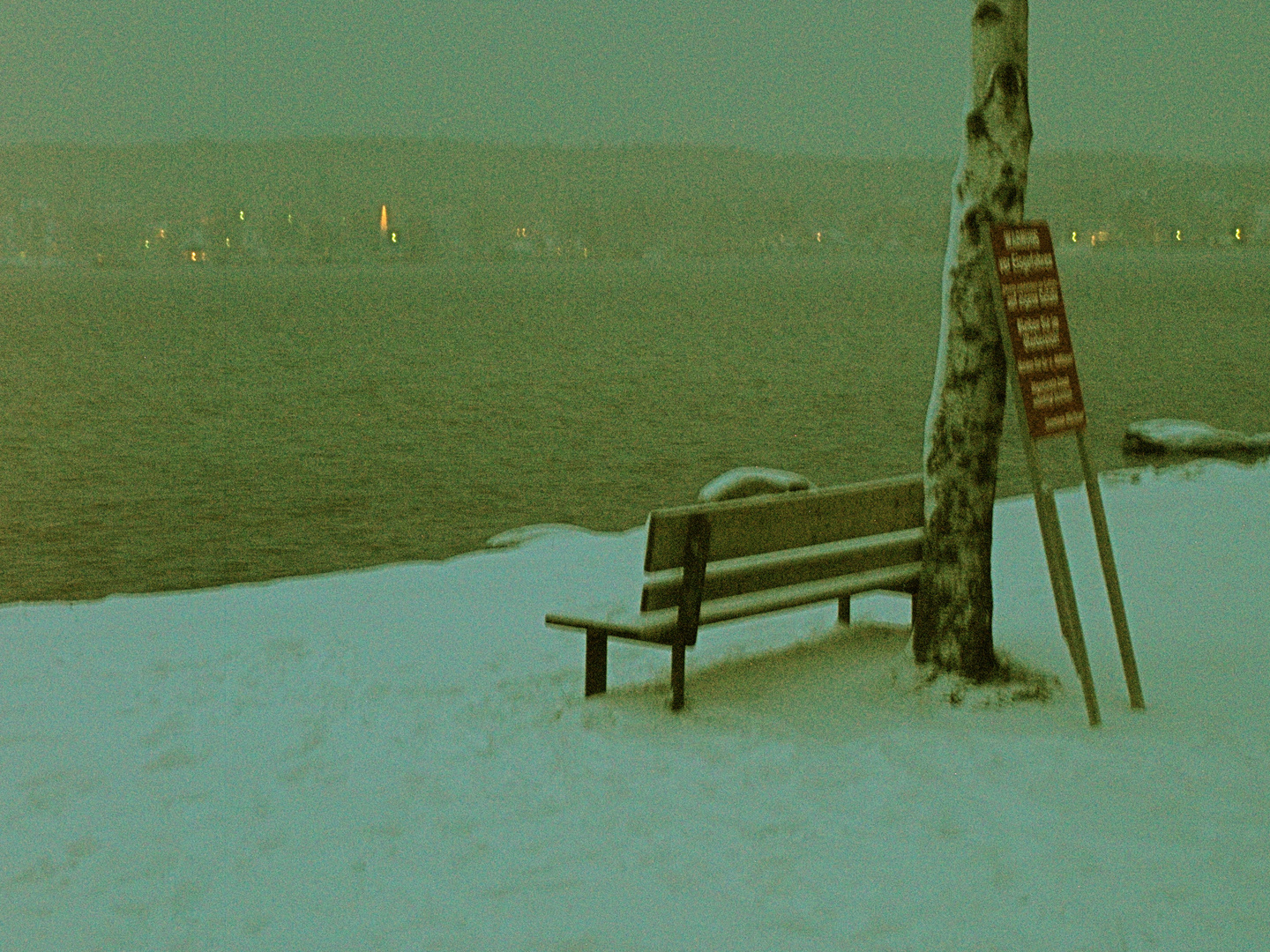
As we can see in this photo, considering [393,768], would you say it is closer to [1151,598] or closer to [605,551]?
[1151,598]

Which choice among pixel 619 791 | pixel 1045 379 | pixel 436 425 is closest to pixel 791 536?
pixel 1045 379

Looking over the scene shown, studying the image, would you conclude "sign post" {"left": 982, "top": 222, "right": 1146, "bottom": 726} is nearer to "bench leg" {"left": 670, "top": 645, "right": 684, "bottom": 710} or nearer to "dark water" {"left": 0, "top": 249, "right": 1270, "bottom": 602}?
"bench leg" {"left": 670, "top": 645, "right": 684, "bottom": 710}

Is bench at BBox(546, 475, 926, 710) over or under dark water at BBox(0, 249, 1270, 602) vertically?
over

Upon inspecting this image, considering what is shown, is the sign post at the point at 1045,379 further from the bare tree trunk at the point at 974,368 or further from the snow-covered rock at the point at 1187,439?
the snow-covered rock at the point at 1187,439

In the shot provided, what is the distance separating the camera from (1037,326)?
6.79m

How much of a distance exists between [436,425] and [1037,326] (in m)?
37.9

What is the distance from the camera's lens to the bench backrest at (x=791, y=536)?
679 cm

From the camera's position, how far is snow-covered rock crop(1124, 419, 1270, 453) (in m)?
30.1

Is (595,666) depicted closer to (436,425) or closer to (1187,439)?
(1187,439)

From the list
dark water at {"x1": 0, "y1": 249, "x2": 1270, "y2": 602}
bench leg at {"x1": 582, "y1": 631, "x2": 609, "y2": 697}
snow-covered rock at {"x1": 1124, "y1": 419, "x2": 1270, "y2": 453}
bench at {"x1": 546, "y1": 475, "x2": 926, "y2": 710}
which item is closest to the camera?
bench at {"x1": 546, "y1": 475, "x2": 926, "y2": 710}

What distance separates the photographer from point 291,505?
27.6 metres

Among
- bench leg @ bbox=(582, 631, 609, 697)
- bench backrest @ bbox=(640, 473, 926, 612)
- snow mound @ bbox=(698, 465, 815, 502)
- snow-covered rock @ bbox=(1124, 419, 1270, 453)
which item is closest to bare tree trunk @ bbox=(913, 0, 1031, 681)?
bench backrest @ bbox=(640, 473, 926, 612)

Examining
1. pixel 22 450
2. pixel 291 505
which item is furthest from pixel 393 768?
pixel 22 450

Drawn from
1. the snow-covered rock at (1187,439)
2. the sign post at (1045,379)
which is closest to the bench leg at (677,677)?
the sign post at (1045,379)
